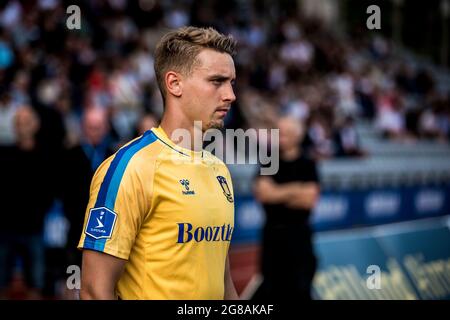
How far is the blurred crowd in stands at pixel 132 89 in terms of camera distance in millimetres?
6918

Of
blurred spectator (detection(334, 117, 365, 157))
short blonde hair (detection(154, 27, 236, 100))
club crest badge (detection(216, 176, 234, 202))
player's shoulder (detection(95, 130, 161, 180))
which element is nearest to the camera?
player's shoulder (detection(95, 130, 161, 180))

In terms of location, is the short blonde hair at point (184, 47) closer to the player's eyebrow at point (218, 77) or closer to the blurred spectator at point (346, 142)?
the player's eyebrow at point (218, 77)

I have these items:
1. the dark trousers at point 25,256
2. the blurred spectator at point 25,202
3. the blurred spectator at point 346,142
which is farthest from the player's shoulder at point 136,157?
the blurred spectator at point 346,142

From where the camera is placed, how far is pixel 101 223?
279cm

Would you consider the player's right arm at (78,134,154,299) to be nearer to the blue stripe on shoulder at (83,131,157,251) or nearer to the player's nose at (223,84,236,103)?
the blue stripe on shoulder at (83,131,157,251)

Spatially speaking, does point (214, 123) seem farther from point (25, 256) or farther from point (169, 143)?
point (25, 256)

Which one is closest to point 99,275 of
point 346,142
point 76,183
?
point 76,183

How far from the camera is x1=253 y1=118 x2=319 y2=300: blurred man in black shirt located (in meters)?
6.57

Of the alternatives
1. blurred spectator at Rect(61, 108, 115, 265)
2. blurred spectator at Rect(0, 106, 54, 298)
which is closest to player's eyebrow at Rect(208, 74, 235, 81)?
blurred spectator at Rect(61, 108, 115, 265)

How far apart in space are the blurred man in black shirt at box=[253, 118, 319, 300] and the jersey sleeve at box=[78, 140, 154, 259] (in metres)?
3.90

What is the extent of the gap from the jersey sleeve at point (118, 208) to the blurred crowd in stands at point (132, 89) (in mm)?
2575

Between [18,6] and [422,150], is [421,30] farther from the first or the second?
[18,6]
